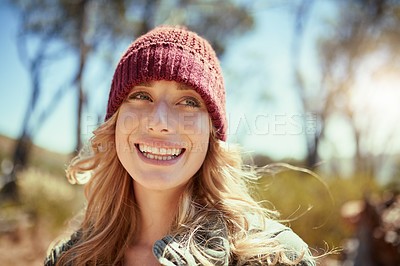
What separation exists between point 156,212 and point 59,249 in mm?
708

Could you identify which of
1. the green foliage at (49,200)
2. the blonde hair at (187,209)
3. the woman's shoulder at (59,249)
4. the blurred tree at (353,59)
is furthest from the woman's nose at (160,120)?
the blurred tree at (353,59)

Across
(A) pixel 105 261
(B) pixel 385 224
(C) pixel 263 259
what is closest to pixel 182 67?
(C) pixel 263 259

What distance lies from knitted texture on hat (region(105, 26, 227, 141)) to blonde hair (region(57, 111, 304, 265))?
0.57ft

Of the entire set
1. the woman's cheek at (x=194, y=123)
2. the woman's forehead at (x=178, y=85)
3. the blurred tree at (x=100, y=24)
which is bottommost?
the woman's cheek at (x=194, y=123)

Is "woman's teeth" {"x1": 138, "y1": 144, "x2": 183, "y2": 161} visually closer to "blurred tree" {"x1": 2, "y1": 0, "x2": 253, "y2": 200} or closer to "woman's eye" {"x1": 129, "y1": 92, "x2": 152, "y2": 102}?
"woman's eye" {"x1": 129, "y1": 92, "x2": 152, "y2": 102}

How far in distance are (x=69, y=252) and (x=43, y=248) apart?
15.7 feet

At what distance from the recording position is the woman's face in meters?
1.83

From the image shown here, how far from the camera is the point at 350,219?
552 cm

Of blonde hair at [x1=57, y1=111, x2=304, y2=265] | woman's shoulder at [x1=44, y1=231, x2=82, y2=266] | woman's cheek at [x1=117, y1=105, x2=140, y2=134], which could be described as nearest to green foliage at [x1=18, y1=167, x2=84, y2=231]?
woman's shoulder at [x1=44, y1=231, x2=82, y2=266]

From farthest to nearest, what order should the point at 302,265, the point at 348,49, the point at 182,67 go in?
the point at 348,49 < the point at 182,67 < the point at 302,265

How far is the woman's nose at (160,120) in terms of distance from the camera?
179 cm

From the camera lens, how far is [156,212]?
2.07 meters

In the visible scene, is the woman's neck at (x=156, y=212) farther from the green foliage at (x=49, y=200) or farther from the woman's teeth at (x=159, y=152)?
the green foliage at (x=49, y=200)

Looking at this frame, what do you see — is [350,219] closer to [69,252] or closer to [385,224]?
[385,224]
